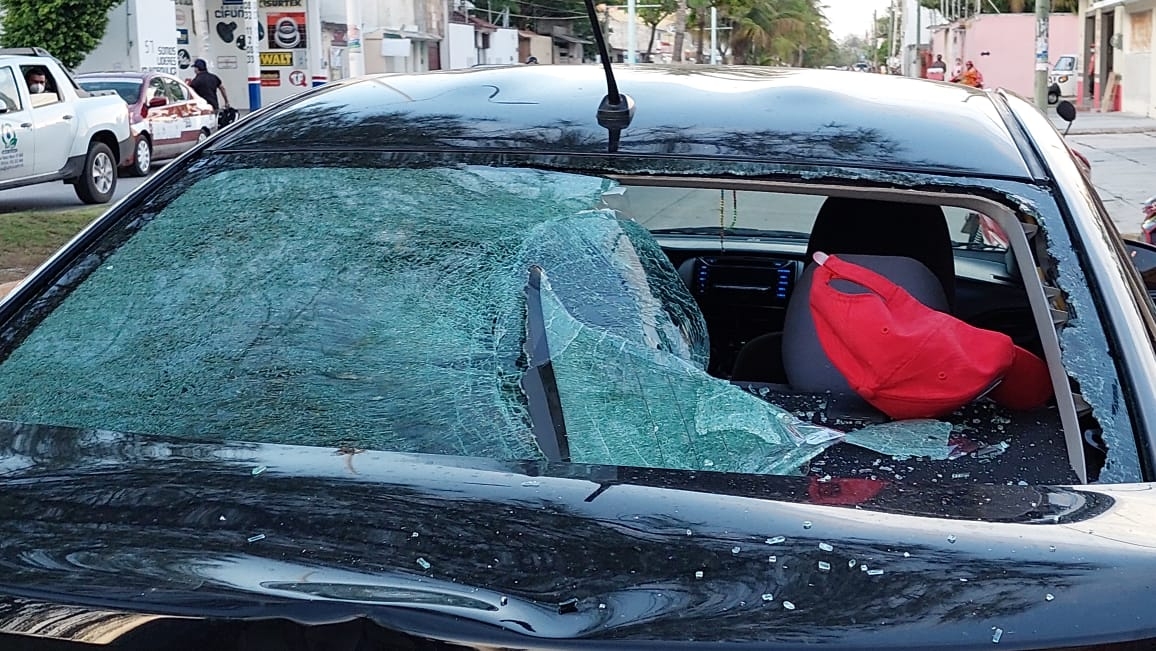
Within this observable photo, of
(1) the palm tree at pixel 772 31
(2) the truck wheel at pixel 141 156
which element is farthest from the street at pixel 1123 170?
(1) the palm tree at pixel 772 31

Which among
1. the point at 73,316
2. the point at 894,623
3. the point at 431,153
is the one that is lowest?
the point at 894,623

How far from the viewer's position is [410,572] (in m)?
1.32

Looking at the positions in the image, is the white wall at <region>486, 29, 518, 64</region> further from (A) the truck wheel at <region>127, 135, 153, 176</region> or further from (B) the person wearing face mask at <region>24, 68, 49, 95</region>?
(B) the person wearing face mask at <region>24, 68, 49, 95</region>

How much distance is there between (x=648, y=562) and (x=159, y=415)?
39.4 inches

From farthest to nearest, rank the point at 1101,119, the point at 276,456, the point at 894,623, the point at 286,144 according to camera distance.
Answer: the point at 1101,119, the point at 286,144, the point at 276,456, the point at 894,623

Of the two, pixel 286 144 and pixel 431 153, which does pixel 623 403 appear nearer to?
pixel 431 153

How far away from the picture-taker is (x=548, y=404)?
1979mm

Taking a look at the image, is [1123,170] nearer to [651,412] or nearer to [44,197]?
[44,197]

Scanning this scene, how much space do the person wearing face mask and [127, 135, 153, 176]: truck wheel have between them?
289 centimetres

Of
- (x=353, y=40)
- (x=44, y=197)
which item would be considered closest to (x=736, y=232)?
(x=44, y=197)

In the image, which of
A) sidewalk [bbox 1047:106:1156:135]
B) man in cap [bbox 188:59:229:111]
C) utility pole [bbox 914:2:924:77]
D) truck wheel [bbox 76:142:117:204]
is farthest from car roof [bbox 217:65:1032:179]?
utility pole [bbox 914:2:924:77]

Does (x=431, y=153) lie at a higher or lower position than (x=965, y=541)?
higher

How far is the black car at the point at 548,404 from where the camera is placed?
50.6 inches

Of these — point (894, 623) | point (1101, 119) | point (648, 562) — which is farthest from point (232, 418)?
point (1101, 119)
